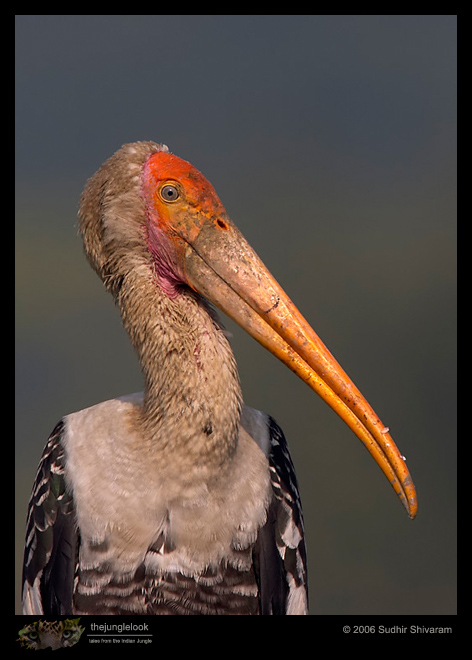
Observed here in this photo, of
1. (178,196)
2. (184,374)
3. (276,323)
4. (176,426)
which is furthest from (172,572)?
(178,196)

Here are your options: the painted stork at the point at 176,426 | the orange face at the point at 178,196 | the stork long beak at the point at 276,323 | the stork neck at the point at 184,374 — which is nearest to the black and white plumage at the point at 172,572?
the painted stork at the point at 176,426

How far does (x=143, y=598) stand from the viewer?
2656 millimetres

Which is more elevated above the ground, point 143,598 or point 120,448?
point 120,448

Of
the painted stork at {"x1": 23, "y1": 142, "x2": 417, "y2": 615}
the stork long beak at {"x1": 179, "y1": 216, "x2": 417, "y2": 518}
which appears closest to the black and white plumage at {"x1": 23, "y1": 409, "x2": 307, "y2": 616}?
the painted stork at {"x1": 23, "y1": 142, "x2": 417, "y2": 615}

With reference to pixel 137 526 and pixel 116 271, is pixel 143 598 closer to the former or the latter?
pixel 137 526

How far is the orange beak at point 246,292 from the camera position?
8.14ft

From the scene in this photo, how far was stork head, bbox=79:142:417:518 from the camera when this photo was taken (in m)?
2.49

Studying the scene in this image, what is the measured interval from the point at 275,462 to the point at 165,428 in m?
0.61

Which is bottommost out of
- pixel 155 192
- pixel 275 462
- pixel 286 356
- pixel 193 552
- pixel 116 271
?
pixel 193 552
